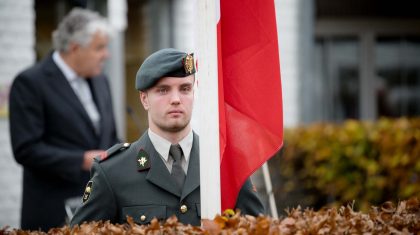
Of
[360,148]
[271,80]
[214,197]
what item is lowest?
[360,148]

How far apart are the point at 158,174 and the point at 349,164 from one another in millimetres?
5301

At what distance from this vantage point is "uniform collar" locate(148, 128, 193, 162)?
12.5ft

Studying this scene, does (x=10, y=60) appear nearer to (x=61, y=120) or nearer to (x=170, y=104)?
(x=61, y=120)

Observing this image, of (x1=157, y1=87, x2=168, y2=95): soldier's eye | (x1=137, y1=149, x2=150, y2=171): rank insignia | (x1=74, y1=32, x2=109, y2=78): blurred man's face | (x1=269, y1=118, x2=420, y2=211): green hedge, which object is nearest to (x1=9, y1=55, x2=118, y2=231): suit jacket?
(x1=74, y1=32, x2=109, y2=78): blurred man's face

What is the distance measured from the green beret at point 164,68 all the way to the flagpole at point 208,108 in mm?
63

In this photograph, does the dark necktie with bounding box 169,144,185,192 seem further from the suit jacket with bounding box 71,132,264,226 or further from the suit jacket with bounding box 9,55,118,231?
the suit jacket with bounding box 9,55,118,231

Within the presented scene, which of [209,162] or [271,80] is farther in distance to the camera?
[271,80]

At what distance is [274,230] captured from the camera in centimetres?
327

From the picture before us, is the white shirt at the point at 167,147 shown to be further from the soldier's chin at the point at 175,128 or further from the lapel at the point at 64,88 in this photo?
the lapel at the point at 64,88

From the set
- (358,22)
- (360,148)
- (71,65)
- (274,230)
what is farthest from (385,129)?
(274,230)

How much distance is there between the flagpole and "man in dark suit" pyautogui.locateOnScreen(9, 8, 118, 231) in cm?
232

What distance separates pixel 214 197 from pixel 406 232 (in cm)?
73

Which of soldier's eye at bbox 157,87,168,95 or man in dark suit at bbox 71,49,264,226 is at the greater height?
soldier's eye at bbox 157,87,168,95

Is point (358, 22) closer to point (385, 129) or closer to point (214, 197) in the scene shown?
point (385, 129)
